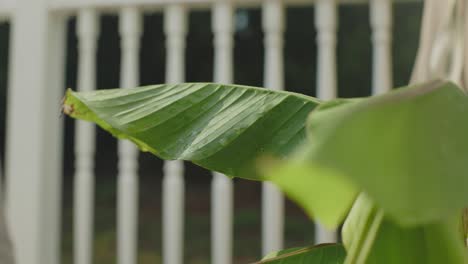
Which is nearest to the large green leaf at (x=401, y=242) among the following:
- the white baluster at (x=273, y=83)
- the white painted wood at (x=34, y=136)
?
the white baluster at (x=273, y=83)

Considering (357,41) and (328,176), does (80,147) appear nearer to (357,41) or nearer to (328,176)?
(328,176)

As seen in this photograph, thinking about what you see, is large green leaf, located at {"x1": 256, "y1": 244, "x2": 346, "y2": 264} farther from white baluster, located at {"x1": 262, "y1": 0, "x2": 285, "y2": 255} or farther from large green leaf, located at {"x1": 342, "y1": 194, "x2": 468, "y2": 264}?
white baluster, located at {"x1": 262, "y1": 0, "x2": 285, "y2": 255}

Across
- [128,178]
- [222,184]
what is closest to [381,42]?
[222,184]

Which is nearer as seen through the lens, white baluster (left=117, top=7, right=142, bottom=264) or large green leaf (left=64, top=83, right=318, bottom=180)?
large green leaf (left=64, top=83, right=318, bottom=180)

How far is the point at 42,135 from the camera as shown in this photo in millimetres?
896

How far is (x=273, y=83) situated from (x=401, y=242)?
0.71m

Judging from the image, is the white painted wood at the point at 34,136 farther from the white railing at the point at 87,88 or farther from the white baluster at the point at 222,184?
the white baluster at the point at 222,184

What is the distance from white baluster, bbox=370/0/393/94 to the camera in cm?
83

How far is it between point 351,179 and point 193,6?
0.80 meters

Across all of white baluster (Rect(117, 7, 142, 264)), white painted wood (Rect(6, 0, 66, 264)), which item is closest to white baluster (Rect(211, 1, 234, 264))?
white baluster (Rect(117, 7, 142, 264))

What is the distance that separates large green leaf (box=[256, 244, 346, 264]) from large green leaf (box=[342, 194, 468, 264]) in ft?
0.24

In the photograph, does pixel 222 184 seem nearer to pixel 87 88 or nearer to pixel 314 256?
pixel 87 88

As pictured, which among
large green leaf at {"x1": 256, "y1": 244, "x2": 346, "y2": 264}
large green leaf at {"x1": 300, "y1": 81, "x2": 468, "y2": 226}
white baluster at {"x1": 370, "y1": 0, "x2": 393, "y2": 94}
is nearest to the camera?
large green leaf at {"x1": 300, "y1": 81, "x2": 468, "y2": 226}

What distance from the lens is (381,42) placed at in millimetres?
847
